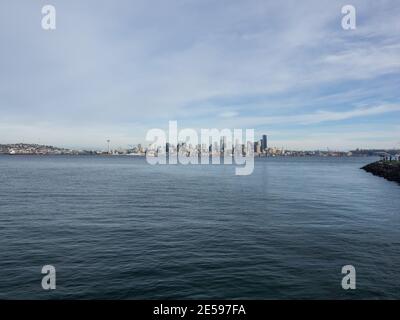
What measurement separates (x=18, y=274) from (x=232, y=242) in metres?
16.1

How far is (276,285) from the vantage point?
19.2 metres

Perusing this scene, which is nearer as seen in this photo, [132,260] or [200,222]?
[132,260]

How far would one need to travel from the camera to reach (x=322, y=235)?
30.4 meters

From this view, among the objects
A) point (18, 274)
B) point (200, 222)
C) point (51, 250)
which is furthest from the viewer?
point (200, 222)

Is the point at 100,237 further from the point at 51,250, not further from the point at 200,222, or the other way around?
the point at 200,222

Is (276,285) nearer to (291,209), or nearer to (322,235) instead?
(322,235)

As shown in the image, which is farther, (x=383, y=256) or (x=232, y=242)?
(x=232, y=242)
